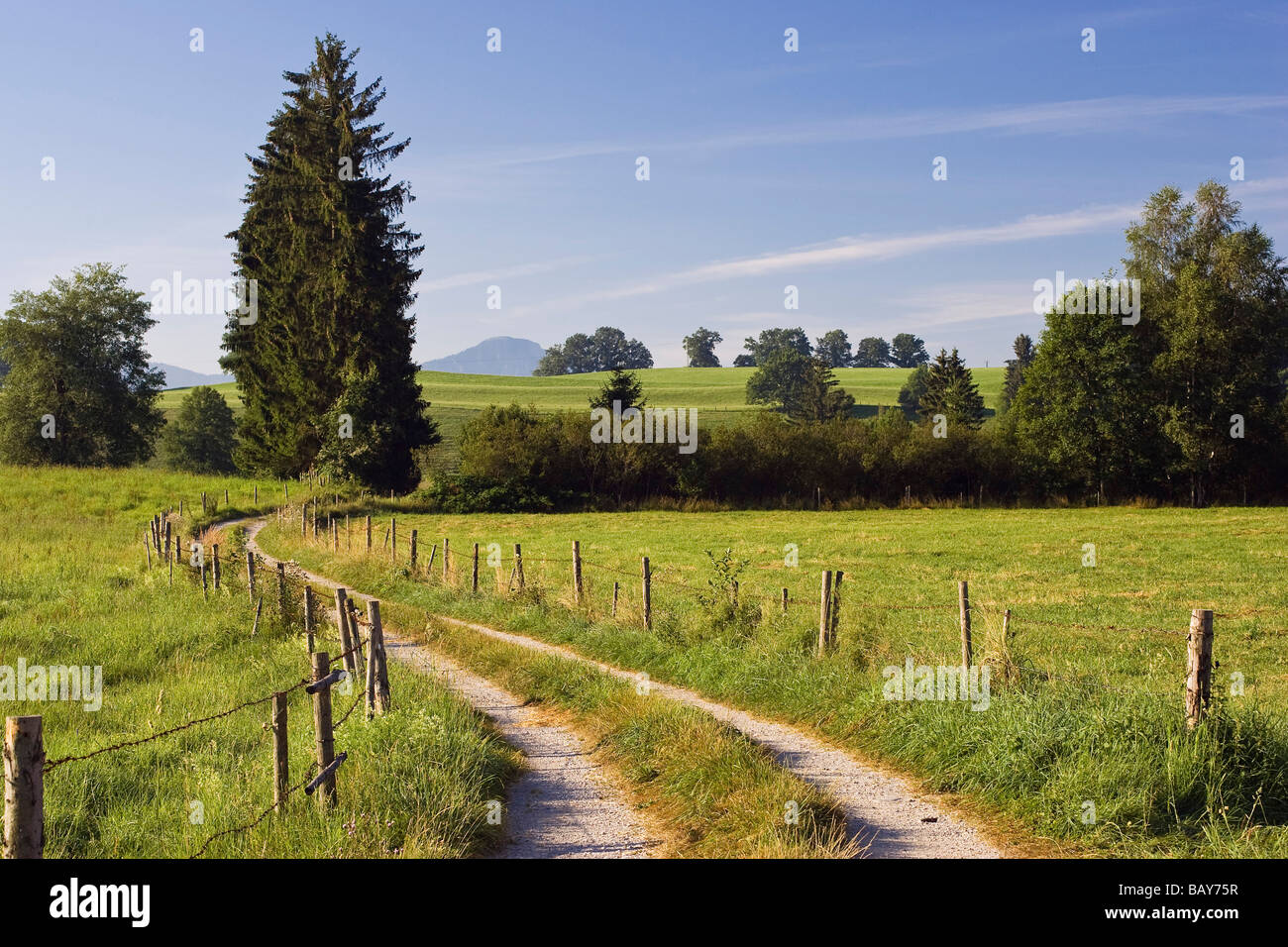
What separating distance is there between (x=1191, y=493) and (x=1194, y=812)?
51.7 meters

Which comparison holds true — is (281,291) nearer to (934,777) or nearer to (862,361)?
(934,777)

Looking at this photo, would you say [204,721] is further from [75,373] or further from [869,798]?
[75,373]

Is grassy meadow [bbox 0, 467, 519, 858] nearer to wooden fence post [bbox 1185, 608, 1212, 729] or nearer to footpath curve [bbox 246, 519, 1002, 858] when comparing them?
footpath curve [bbox 246, 519, 1002, 858]

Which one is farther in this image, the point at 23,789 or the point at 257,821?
the point at 257,821

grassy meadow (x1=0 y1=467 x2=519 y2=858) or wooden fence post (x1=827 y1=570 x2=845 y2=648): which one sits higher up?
wooden fence post (x1=827 y1=570 x2=845 y2=648)

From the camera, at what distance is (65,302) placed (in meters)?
58.5


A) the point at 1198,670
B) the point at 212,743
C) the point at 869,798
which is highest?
the point at 1198,670

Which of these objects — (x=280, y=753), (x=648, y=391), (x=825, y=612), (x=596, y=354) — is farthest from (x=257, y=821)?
(x=596, y=354)

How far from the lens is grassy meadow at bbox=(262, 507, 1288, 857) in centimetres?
694

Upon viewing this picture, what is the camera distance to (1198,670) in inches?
289

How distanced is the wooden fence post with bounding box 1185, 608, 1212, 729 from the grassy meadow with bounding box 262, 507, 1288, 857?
118mm

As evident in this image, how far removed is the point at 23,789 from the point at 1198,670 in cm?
810

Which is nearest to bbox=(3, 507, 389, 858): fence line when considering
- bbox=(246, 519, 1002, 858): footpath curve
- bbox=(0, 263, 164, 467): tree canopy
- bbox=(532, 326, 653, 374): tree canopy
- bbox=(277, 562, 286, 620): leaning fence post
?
bbox=(277, 562, 286, 620): leaning fence post

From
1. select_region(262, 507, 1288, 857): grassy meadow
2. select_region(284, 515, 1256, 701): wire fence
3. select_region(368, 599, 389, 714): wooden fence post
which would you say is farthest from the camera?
select_region(284, 515, 1256, 701): wire fence
